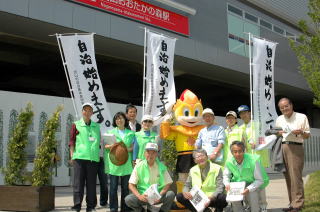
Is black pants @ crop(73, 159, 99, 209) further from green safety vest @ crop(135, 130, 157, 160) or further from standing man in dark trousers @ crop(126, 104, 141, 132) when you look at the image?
standing man in dark trousers @ crop(126, 104, 141, 132)

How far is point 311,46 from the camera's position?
47.2ft

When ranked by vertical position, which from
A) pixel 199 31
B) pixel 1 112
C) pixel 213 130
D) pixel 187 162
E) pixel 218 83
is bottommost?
pixel 187 162

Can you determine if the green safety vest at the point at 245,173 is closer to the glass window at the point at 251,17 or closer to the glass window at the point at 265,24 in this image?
the glass window at the point at 251,17

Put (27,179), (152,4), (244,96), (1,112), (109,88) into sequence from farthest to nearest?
(244,96) < (109,88) < (152,4) < (1,112) < (27,179)

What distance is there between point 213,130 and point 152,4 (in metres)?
9.27

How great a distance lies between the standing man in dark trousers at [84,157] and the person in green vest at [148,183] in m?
0.88

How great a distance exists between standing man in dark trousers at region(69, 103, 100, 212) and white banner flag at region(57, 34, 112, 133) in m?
1.24

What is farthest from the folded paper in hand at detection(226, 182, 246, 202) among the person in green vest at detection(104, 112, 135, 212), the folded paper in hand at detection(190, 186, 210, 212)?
the person in green vest at detection(104, 112, 135, 212)

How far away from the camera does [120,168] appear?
5.88m

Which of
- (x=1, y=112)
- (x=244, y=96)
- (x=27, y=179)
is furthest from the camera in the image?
(x=244, y=96)

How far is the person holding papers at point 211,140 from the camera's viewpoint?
5.68 meters

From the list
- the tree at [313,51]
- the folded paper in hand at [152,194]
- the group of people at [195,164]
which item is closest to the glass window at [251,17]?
the tree at [313,51]

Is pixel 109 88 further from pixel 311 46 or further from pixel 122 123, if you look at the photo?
pixel 122 123

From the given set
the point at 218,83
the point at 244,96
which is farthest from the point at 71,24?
the point at 244,96
